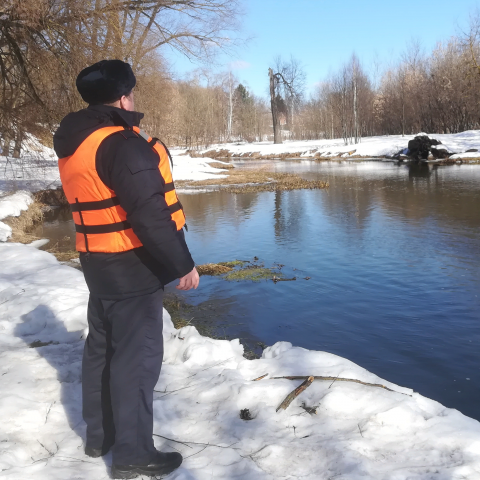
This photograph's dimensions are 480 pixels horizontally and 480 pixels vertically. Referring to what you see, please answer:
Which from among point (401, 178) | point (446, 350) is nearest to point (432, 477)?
point (446, 350)

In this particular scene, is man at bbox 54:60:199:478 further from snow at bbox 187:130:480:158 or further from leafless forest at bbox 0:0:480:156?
snow at bbox 187:130:480:158

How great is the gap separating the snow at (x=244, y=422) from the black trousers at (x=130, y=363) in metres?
0.21

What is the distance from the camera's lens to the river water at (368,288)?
477 centimetres

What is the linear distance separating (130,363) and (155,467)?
498 millimetres

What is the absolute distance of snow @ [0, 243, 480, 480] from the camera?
2.31 meters

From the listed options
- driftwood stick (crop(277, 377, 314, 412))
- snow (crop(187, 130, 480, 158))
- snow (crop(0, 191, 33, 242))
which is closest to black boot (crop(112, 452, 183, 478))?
driftwood stick (crop(277, 377, 314, 412))

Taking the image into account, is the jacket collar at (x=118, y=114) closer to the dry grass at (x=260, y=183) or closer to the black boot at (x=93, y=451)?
the black boot at (x=93, y=451)

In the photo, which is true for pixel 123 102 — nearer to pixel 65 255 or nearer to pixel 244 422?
pixel 244 422

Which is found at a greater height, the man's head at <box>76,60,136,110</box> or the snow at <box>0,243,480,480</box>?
the man's head at <box>76,60,136,110</box>

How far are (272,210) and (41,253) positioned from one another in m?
8.32

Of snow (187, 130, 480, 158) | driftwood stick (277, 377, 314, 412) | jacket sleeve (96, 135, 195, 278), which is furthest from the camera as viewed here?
snow (187, 130, 480, 158)

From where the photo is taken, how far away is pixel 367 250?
8.94m

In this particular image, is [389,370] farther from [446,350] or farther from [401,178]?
[401,178]

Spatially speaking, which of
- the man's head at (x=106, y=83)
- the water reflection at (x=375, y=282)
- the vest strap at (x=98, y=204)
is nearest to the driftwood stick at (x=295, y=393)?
the vest strap at (x=98, y=204)
